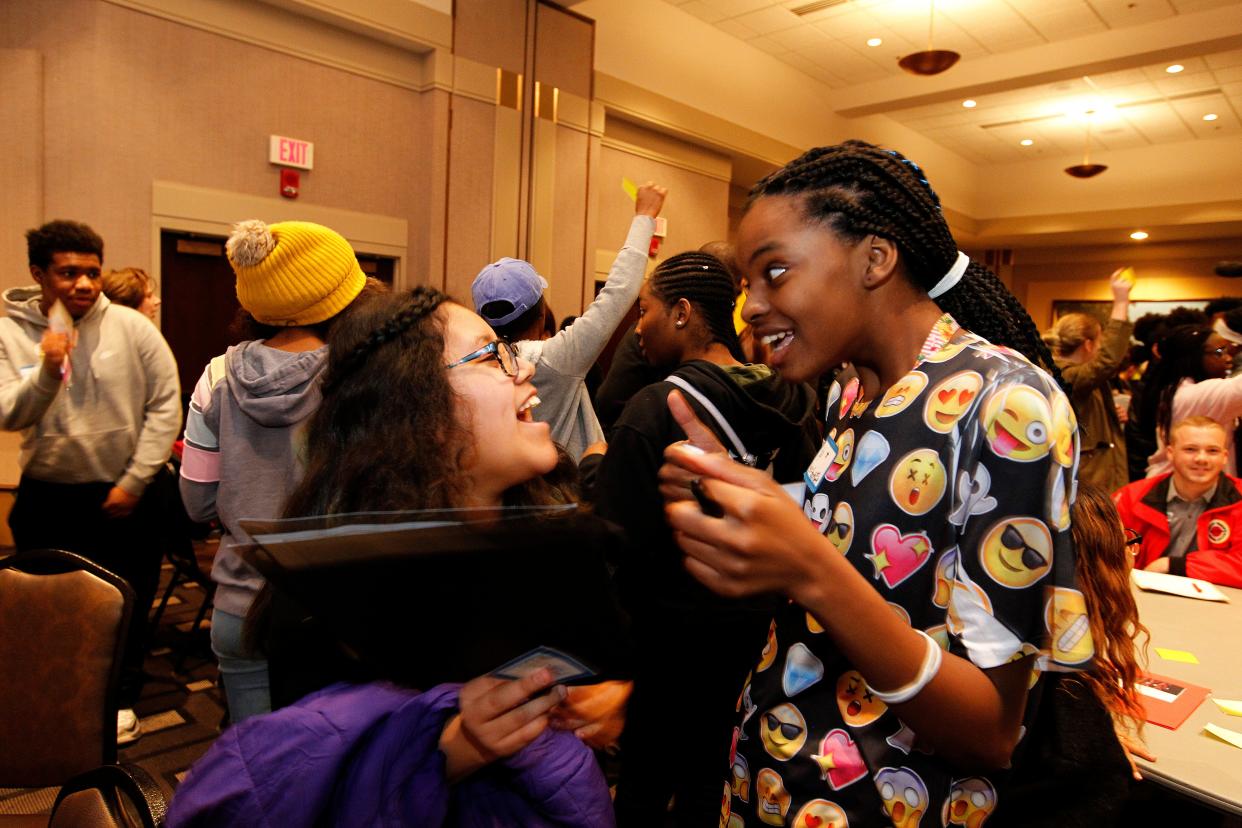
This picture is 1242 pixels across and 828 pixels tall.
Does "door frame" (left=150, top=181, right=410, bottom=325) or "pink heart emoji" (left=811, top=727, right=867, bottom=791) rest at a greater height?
"door frame" (left=150, top=181, right=410, bottom=325)

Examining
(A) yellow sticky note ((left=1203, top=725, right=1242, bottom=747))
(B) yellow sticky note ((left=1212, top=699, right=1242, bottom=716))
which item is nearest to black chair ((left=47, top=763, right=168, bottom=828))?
(A) yellow sticky note ((left=1203, top=725, right=1242, bottom=747))

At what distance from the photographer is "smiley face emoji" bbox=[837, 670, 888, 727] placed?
3.04 feet

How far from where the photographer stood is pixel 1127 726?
1699mm

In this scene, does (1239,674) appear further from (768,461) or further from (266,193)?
(266,193)

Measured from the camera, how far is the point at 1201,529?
3.13 metres

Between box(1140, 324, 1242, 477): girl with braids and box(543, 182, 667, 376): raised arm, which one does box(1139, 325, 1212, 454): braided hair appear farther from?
box(543, 182, 667, 376): raised arm

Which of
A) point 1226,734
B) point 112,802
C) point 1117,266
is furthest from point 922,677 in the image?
point 1117,266

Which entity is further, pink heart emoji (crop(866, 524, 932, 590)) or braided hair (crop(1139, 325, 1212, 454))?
braided hair (crop(1139, 325, 1212, 454))

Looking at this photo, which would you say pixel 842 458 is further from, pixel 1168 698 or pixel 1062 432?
pixel 1168 698

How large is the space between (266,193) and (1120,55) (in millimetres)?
7218

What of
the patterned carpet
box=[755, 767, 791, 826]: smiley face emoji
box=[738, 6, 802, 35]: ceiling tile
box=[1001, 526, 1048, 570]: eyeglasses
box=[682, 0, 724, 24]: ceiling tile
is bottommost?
the patterned carpet

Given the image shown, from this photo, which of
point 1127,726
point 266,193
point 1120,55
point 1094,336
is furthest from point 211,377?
point 1120,55

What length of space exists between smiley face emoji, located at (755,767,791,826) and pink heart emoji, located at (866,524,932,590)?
0.94 ft

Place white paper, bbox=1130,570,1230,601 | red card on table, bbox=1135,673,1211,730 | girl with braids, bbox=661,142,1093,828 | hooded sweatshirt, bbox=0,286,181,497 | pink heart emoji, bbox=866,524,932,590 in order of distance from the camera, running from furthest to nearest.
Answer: hooded sweatshirt, bbox=0,286,181,497
white paper, bbox=1130,570,1230,601
red card on table, bbox=1135,673,1211,730
pink heart emoji, bbox=866,524,932,590
girl with braids, bbox=661,142,1093,828
